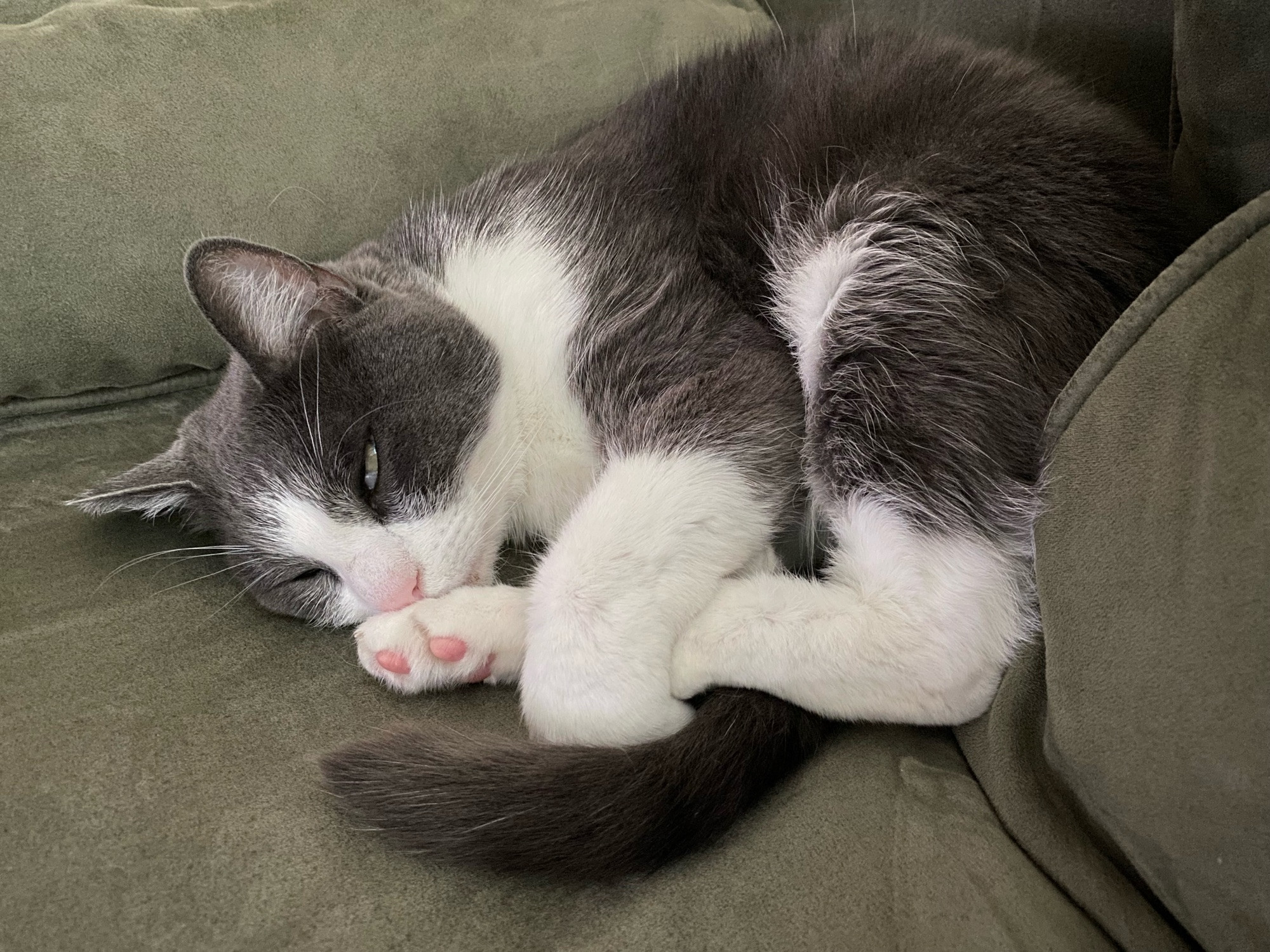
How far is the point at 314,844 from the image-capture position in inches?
34.0

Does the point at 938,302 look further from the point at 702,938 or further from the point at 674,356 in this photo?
the point at 702,938

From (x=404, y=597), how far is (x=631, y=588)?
32 cm

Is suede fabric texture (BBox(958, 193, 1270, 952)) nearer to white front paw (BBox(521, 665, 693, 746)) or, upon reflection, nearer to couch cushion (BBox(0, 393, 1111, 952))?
couch cushion (BBox(0, 393, 1111, 952))

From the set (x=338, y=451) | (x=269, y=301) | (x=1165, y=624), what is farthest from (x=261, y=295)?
(x=1165, y=624)

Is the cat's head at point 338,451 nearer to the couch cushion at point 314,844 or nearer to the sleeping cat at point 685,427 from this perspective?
the sleeping cat at point 685,427

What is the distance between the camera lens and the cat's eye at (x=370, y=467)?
1.16 metres

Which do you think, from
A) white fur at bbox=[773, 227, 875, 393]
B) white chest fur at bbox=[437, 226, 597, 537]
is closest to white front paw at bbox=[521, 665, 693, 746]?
white chest fur at bbox=[437, 226, 597, 537]

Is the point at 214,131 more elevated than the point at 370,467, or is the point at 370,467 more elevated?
the point at 214,131

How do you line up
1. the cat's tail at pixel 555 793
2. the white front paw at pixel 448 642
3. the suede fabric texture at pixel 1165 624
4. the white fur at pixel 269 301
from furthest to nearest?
1. the white fur at pixel 269 301
2. the white front paw at pixel 448 642
3. the cat's tail at pixel 555 793
4. the suede fabric texture at pixel 1165 624

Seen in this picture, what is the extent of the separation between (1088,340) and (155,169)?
1398 mm

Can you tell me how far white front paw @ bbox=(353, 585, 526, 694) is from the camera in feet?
3.41

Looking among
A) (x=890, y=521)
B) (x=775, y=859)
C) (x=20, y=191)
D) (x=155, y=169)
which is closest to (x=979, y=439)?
(x=890, y=521)

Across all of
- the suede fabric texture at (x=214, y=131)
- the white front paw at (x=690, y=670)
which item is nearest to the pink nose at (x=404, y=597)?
the white front paw at (x=690, y=670)

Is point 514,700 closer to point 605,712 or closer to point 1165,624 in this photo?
point 605,712
